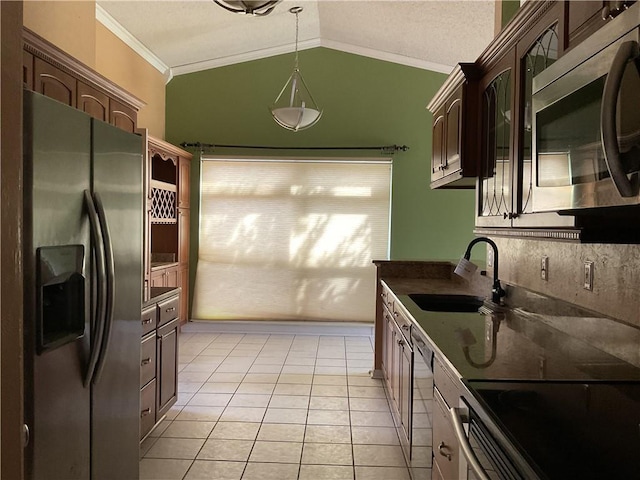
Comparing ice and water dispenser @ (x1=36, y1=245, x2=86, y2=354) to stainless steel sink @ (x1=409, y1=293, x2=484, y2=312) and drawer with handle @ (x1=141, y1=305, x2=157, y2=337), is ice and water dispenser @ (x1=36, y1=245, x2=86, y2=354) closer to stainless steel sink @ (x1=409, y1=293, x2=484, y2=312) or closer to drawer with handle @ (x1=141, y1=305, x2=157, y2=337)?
drawer with handle @ (x1=141, y1=305, x2=157, y2=337)

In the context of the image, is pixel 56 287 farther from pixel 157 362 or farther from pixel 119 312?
pixel 157 362

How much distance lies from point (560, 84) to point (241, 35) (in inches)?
184

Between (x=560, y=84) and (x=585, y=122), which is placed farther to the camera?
(x=560, y=84)

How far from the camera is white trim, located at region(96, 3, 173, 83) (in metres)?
4.47

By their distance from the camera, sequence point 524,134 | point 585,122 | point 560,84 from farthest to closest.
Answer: point 524,134 < point 560,84 < point 585,122

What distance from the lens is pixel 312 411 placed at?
11.7 ft

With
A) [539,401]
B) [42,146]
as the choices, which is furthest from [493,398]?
[42,146]

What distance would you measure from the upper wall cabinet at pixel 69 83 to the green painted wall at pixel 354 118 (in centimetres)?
263

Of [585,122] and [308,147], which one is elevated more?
[308,147]

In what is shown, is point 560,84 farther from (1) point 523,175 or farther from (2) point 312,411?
(2) point 312,411

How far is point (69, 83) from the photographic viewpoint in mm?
2732

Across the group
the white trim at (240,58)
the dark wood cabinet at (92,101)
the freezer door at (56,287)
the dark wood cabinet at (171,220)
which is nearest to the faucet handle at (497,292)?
the freezer door at (56,287)

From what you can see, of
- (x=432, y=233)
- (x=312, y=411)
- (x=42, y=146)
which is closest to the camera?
(x=42, y=146)

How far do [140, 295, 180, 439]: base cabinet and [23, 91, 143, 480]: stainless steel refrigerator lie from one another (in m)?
0.61
